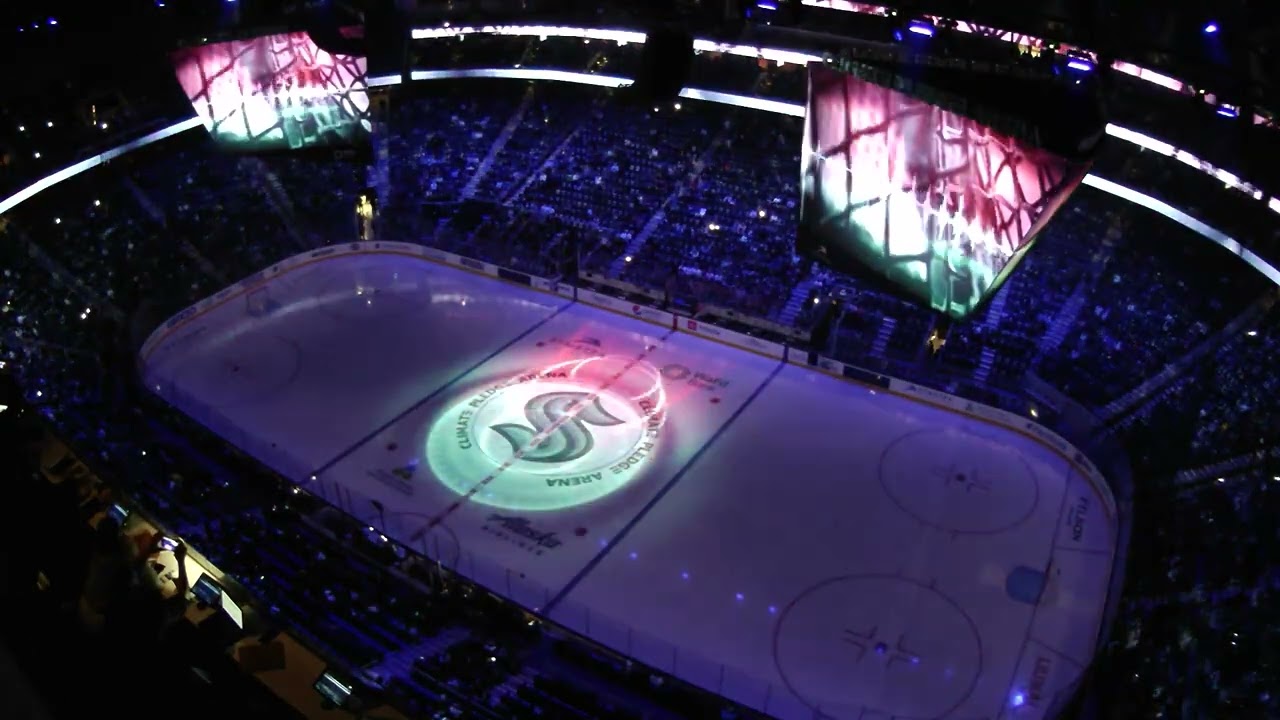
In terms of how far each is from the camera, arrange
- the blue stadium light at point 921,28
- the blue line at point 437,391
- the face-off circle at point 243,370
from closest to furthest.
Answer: the blue line at point 437,391
the face-off circle at point 243,370
the blue stadium light at point 921,28

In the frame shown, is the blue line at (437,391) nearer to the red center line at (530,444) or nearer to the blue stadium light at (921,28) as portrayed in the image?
the red center line at (530,444)

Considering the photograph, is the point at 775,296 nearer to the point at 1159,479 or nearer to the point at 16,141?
the point at 1159,479

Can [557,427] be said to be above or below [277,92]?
below

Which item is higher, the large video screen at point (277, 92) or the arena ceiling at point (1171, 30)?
the arena ceiling at point (1171, 30)

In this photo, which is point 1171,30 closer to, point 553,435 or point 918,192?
point 918,192

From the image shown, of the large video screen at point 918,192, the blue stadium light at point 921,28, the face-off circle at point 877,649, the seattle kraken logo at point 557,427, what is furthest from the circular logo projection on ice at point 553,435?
the blue stadium light at point 921,28

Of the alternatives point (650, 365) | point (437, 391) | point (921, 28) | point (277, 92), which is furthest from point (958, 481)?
point (277, 92)
